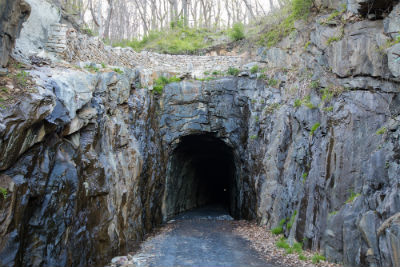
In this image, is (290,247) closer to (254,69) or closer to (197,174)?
(254,69)

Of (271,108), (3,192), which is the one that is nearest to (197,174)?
(271,108)

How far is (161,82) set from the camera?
16188 mm

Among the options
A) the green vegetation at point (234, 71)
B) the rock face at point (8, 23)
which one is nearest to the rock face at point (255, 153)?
the green vegetation at point (234, 71)

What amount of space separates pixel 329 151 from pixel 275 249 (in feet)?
11.5

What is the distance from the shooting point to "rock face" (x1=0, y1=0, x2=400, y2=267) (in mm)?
6594

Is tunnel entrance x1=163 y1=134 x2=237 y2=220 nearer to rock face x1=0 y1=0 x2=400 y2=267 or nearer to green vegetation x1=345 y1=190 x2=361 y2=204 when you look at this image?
rock face x1=0 y1=0 x2=400 y2=267

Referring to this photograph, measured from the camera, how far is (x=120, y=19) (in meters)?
30.2

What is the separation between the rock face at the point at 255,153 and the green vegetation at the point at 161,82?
1.22ft

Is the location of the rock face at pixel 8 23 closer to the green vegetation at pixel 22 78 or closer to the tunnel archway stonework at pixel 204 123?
the green vegetation at pixel 22 78

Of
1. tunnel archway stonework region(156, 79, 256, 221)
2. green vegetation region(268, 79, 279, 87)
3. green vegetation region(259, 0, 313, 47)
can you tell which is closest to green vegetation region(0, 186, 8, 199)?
tunnel archway stonework region(156, 79, 256, 221)

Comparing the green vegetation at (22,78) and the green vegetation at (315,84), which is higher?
the green vegetation at (315,84)

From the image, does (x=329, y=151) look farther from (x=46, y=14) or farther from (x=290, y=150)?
(x=46, y=14)

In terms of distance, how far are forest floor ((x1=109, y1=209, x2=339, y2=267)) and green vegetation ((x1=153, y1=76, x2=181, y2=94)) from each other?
6713 millimetres

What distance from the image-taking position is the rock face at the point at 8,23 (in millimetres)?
7130
